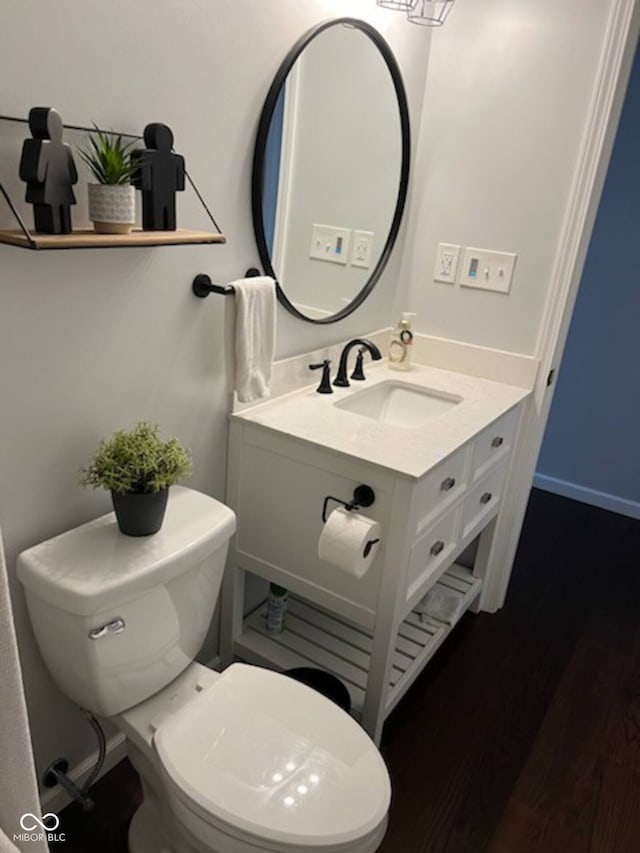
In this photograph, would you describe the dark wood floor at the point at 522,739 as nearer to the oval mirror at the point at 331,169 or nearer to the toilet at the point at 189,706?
the toilet at the point at 189,706

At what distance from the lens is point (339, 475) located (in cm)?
150

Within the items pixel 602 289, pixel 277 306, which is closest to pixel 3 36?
pixel 277 306

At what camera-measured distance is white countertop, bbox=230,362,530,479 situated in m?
1.47

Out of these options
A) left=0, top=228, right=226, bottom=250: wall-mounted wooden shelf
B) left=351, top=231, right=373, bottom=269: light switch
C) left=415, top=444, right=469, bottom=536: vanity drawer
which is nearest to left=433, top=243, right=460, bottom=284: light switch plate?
left=351, top=231, right=373, bottom=269: light switch

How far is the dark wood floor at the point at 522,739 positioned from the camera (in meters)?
1.53

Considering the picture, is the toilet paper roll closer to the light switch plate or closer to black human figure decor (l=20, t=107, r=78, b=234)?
black human figure decor (l=20, t=107, r=78, b=234)

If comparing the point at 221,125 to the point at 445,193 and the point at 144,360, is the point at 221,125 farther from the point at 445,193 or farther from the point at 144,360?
the point at 445,193

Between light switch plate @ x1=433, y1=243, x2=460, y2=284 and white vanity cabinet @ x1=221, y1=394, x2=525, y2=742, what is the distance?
513 millimetres

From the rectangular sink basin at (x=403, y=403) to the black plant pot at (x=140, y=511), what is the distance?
2.75 ft

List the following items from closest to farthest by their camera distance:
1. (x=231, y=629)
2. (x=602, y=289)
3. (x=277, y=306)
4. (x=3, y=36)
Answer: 1. (x=3, y=36)
2. (x=277, y=306)
3. (x=231, y=629)
4. (x=602, y=289)

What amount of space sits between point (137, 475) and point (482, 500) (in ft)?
3.76

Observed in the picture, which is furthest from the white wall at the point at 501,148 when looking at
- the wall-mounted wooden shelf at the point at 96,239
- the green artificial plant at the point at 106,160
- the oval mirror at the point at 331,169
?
the green artificial plant at the point at 106,160

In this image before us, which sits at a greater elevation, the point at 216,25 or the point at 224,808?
the point at 216,25

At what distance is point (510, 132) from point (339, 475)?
1249 millimetres
